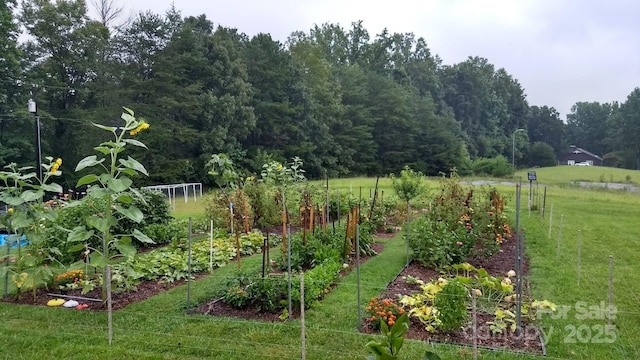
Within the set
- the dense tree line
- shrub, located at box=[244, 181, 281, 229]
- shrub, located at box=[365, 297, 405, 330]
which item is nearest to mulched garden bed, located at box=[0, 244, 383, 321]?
shrub, located at box=[365, 297, 405, 330]

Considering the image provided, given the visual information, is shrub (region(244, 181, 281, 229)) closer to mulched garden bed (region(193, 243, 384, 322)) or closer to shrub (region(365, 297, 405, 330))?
mulched garden bed (region(193, 243, 384, 322))

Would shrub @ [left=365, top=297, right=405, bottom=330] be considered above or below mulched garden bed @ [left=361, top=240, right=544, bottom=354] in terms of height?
above

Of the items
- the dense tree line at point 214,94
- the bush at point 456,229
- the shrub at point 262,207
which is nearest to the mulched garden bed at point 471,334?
the bush at point 456,229

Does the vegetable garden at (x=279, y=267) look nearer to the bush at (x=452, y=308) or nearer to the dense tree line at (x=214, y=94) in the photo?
the bush at (x=452, y=308)

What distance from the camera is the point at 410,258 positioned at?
Answer: 6754 mm

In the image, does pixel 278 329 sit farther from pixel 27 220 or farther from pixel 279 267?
pixel 27 220

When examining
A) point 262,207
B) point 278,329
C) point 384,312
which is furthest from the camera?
point 262,207

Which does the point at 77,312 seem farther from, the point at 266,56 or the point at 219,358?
the point at 266,56

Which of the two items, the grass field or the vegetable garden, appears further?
the vegetable garden

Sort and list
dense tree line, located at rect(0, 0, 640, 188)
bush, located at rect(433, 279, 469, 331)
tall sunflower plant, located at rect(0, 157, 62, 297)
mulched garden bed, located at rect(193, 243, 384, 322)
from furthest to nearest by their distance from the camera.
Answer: dense tree line, located at rect(0, 0, 640, 188) < tall sunflower plant, located at rect(0, 157, 62, 297) < mulched garden bed, located at rect(193, 243, 384, 322) < bush, located at rect(433, 279, 469, 331)

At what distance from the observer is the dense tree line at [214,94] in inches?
885

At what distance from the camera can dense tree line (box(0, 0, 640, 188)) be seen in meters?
22.5

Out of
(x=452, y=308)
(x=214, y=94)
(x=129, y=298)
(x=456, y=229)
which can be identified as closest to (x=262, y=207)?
(x=456, y=229)

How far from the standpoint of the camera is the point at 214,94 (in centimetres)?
2514
